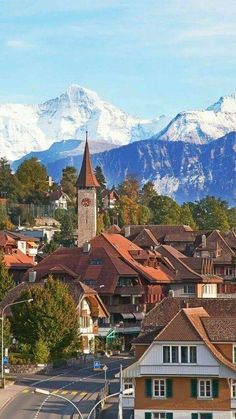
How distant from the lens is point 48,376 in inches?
4250

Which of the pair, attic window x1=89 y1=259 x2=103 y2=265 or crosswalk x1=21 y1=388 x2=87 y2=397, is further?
attic window x1=89 y1=259 x2=103 y2=265

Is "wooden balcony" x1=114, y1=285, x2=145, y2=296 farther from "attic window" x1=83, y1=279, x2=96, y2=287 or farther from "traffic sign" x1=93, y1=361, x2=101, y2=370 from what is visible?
"traffic sign" x1=93, y1=361, x2=101, y2=370

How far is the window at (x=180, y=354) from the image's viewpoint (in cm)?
8406

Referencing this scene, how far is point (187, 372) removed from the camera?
275ft

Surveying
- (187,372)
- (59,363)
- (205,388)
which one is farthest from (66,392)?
(59,363)

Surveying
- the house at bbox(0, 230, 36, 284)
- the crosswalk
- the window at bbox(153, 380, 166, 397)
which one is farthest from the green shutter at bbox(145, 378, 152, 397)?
the house at bbox(0, 230, 36, 284)

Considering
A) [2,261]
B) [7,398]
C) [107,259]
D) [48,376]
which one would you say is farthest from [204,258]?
[7,398]

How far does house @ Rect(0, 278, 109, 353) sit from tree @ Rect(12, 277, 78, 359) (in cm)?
737

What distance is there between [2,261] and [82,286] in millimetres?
14451

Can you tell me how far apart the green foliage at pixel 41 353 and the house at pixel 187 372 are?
28320 millimetres

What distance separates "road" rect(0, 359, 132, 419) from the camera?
287ft

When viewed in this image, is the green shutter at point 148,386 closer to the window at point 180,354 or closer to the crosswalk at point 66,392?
the window at point 180,354

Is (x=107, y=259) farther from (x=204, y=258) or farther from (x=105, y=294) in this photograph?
(x=204, y=258)

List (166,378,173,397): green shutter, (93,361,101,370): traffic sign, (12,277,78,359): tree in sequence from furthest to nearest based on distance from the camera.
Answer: (12,277,78,359): tree
(93,361,101,370): traffic sign
(166,378,173,397): green shutter
